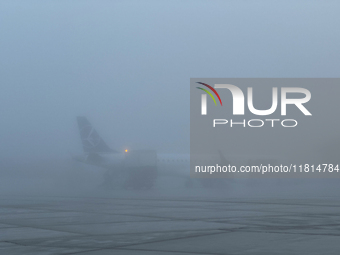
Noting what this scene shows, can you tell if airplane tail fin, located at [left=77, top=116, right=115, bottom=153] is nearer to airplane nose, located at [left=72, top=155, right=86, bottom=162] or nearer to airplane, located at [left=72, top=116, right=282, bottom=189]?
airplane, located at [left=72, top=116, right=282, bottom=189]

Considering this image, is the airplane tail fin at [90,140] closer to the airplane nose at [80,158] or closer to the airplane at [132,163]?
the airplane at [132,163]

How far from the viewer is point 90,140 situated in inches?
2269

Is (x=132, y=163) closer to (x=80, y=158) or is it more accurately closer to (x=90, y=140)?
(x=80, y=158)

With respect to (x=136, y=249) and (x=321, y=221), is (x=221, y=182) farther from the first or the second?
(x=136, y=249)

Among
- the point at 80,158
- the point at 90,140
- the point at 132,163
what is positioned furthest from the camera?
the point at 90,140

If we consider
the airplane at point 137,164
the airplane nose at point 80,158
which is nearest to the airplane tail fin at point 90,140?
the airplane at point 137,164

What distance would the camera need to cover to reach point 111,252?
8.12 meters

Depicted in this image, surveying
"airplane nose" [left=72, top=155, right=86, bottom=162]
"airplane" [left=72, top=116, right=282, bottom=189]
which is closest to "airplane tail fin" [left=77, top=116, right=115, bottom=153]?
"airplane" [left=72, top=116, right=282, bottom=189]

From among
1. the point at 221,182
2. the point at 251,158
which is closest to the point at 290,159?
the point at 251,158

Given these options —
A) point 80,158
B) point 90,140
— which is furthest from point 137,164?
point 90,140

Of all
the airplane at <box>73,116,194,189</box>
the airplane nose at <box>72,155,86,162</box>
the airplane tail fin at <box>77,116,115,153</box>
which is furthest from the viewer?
the airplane tail fin at <box>77,116,115,153</box>

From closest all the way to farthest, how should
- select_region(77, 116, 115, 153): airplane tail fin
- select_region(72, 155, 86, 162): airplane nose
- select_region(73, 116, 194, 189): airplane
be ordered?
1. select_region(73, 116, 194, 189): airplane
2. select_region(72, 155, 86, 162): airplane nose
3. select_region(77, 116, 115, 153): airplane tail fin

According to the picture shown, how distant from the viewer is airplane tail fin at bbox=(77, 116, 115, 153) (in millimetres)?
57344

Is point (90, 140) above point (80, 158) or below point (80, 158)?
above
